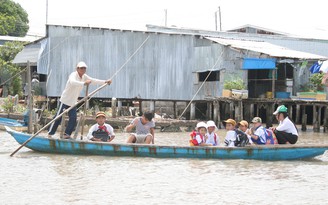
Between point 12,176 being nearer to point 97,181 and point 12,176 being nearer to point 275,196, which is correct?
point 97,181

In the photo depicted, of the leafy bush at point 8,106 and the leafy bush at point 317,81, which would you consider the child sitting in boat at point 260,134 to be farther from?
the leafy bush at point 8,106

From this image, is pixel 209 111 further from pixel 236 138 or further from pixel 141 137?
pixel 236 138

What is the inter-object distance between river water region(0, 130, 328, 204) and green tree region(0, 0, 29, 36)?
33.9 m

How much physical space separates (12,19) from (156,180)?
38.3 metres

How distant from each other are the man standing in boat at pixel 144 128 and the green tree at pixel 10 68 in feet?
73.4

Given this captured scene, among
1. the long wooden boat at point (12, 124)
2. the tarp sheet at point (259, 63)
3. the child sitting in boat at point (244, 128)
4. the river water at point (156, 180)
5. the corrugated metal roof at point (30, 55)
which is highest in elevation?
the corrugated metal roof at point (30, 55)

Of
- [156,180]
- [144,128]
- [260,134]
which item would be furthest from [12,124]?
[156,180]

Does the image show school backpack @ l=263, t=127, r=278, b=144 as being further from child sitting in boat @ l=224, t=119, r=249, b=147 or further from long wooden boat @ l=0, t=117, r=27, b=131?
long wooden boat @ l=0, t=117, r=27, b=131

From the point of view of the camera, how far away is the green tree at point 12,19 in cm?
4591

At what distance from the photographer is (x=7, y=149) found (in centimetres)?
1502

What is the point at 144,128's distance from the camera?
12.8m

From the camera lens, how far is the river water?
880cm

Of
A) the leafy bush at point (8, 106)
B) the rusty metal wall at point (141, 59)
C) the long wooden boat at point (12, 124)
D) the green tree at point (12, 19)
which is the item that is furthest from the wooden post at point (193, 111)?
the green tree at point (12, 19)

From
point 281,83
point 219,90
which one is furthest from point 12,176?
point 281,83
